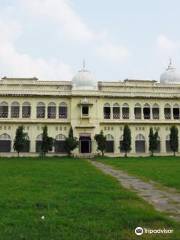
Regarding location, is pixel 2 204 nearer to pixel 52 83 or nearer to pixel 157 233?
pixel 157 233

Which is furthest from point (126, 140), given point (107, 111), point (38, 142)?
point (38, 142)

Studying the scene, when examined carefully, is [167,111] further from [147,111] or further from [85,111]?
[85,111]

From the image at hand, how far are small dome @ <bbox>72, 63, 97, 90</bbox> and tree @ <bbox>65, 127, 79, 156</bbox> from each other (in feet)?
21.9

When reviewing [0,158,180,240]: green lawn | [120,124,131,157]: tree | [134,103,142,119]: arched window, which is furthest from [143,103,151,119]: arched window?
[0,158,180,240]: green lawn

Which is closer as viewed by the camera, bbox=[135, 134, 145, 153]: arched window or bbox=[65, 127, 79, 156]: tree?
bbox=[65, 127, 79, 156]: tree

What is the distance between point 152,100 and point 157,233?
44.6m

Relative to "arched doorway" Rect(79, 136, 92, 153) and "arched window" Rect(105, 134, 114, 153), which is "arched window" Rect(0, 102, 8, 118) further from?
"arched window" Rect(105, 134, 114, 153)

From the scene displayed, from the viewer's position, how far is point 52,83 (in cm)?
5097

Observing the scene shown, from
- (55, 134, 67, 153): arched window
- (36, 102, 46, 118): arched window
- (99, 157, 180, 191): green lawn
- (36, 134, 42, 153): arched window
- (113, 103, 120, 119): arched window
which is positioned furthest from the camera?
(113, 103, 120, 119): arched window

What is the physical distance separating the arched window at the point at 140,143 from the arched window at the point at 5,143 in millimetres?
15746

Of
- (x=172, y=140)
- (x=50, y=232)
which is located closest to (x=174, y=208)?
(x=50, y=232)

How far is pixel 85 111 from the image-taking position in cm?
4909

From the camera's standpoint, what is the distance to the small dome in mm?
50300

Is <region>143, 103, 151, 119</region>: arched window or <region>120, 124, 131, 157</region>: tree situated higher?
<region>143, 103, 151, 119</region>: arched window
